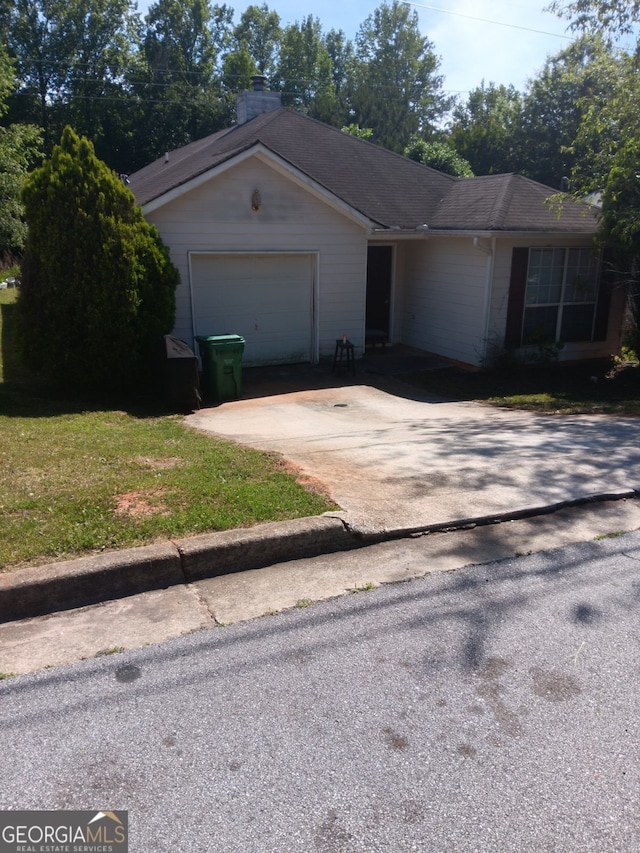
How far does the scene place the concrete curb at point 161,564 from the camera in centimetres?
429

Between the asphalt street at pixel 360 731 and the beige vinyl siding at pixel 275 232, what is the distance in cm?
975

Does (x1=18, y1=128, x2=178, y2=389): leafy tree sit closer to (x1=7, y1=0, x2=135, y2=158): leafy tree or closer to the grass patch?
the grass patch

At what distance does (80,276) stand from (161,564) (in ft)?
22.9

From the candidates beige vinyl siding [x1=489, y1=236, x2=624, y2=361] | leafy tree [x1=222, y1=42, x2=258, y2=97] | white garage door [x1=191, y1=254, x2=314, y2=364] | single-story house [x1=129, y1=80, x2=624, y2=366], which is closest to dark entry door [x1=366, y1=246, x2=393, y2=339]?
single-story house [x1=129, y1=80, x2=624, y2=366]

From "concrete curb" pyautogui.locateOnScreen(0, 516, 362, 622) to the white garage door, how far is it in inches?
348

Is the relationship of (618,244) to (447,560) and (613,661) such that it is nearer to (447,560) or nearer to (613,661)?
(447,560)

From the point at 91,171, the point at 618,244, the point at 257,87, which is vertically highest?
the point at 257,87

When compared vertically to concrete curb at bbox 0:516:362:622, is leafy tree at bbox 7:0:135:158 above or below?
above

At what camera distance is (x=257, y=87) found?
20922 millimetres

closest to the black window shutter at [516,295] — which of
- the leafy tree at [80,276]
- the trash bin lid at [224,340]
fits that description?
the trash bin lid at [224,340]

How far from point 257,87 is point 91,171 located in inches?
480

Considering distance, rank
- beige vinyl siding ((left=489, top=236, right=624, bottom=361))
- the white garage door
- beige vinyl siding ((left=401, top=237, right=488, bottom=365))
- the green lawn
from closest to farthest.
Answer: the green lawn → the white garage door → beige vinyl siding ((left=489, top=236, right=624, bottom=361)) → beige vinyl siding ((left=401, top=237, right=488, bottom=365))

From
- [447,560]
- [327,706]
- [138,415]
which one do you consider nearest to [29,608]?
[327,706]

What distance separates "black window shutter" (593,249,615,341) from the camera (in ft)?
49.0
